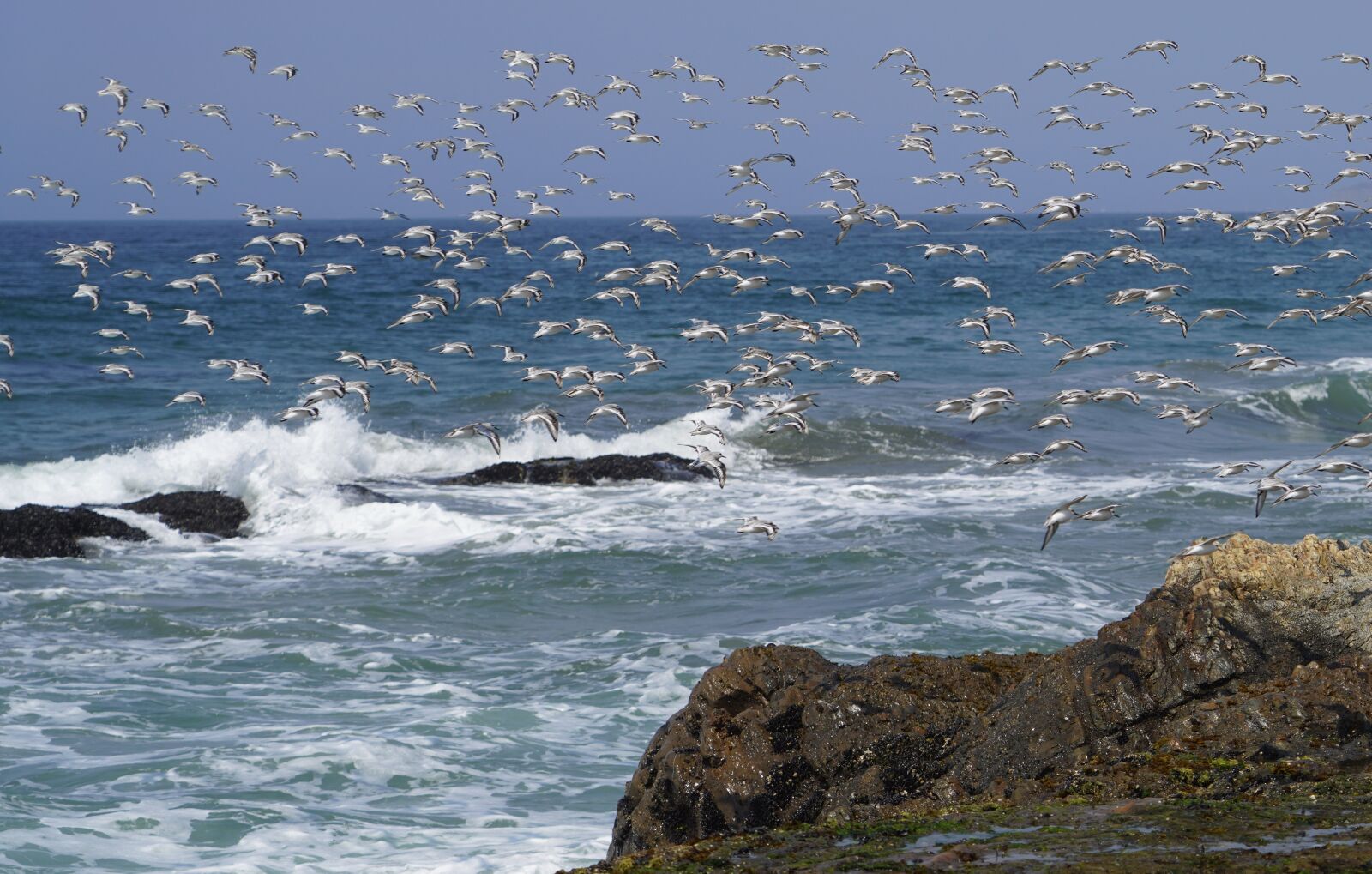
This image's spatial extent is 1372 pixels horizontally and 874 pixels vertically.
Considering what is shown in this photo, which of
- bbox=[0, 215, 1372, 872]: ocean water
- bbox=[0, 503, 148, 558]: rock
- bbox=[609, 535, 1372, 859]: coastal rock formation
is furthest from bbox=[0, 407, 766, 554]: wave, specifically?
bbox=[609, 535, 1372, 859]: coastal rock formation

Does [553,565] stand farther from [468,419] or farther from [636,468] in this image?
[468,419]

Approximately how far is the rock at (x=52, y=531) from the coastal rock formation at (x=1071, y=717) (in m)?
15.1

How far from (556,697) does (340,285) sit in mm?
56626

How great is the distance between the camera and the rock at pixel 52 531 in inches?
833

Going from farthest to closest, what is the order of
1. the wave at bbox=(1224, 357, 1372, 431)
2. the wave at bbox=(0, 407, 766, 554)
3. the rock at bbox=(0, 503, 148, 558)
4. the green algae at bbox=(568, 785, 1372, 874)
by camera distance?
the wave at bbox=(1224, 357, 1372, 431) < the wave at bbox=(0, 407, 766, 554) < the rock at bbox=(0, 503, 148, 558) < the green algae at bbox=(568, 785, 1372, 874)

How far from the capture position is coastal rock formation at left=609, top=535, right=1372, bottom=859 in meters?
7.40

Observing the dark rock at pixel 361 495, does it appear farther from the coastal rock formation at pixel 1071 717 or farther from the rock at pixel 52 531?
the coastal rock formation at pixel 1071 717

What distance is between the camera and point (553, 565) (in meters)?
20.3

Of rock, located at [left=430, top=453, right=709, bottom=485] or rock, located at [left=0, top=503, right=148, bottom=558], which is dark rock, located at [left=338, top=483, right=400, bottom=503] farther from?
rock, located at [left=0, top=503, right=148, bottom=558]

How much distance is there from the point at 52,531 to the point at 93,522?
617 millimetres

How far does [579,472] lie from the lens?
2648 cm

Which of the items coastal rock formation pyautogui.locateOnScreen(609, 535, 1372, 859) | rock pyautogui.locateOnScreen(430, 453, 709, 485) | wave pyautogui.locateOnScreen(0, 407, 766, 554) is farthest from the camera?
rock pyautogui.locateOnScreen(430, 453, 709, 485)

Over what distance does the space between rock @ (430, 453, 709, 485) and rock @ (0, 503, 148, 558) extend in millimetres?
6201

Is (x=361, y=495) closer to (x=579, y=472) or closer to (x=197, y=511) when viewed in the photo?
(x=197, y=511)
